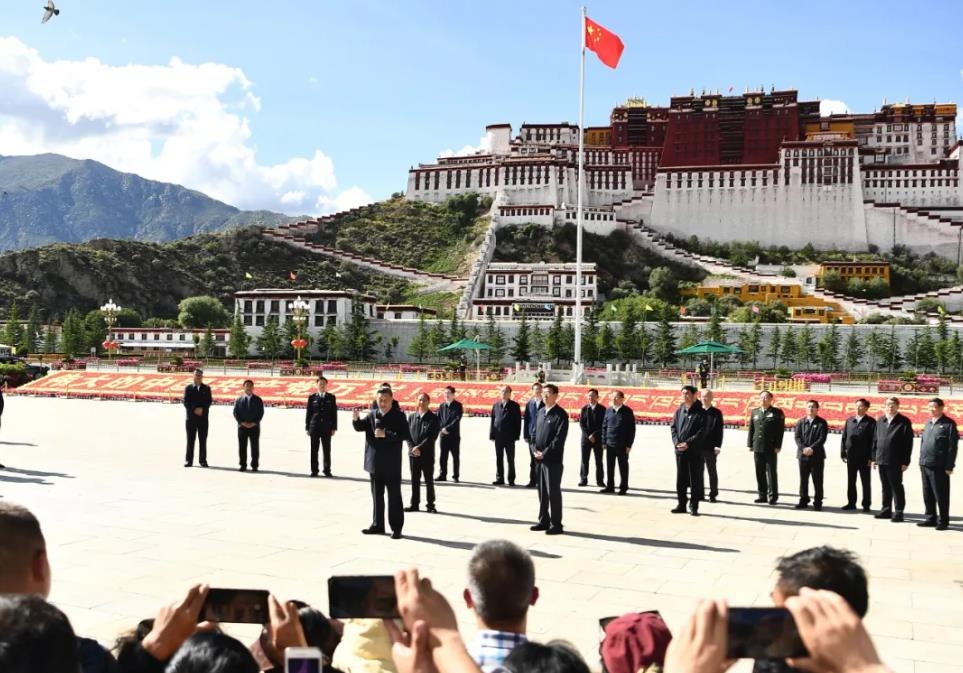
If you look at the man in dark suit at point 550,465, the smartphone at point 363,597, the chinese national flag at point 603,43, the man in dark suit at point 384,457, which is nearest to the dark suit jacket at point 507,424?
the man in dark suit at point 550,465

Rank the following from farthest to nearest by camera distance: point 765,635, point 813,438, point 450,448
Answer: point 450,448 → point 813,438 → point 765,635

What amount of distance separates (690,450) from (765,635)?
28.1ft

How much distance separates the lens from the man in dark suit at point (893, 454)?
9.41 meters

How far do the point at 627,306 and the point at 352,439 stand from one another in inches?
2247

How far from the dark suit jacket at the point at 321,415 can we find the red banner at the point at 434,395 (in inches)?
500

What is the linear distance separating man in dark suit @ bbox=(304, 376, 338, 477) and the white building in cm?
6344

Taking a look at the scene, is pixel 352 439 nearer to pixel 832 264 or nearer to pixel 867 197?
pixel 832 264

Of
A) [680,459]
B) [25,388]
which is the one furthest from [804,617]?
[25,388]

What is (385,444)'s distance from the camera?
8539 millimetres

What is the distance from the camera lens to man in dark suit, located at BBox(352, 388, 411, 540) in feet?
27.0

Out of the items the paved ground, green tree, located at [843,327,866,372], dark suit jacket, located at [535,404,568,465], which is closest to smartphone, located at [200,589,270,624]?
the paved ground

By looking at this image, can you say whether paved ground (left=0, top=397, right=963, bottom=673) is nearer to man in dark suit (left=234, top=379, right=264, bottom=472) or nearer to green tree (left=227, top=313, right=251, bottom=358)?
man in dark suit (left=234, top=379, right=264, bottom=472)

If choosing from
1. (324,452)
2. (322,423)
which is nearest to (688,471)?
(324,452)

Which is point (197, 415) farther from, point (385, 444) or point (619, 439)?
point (619, 439)
